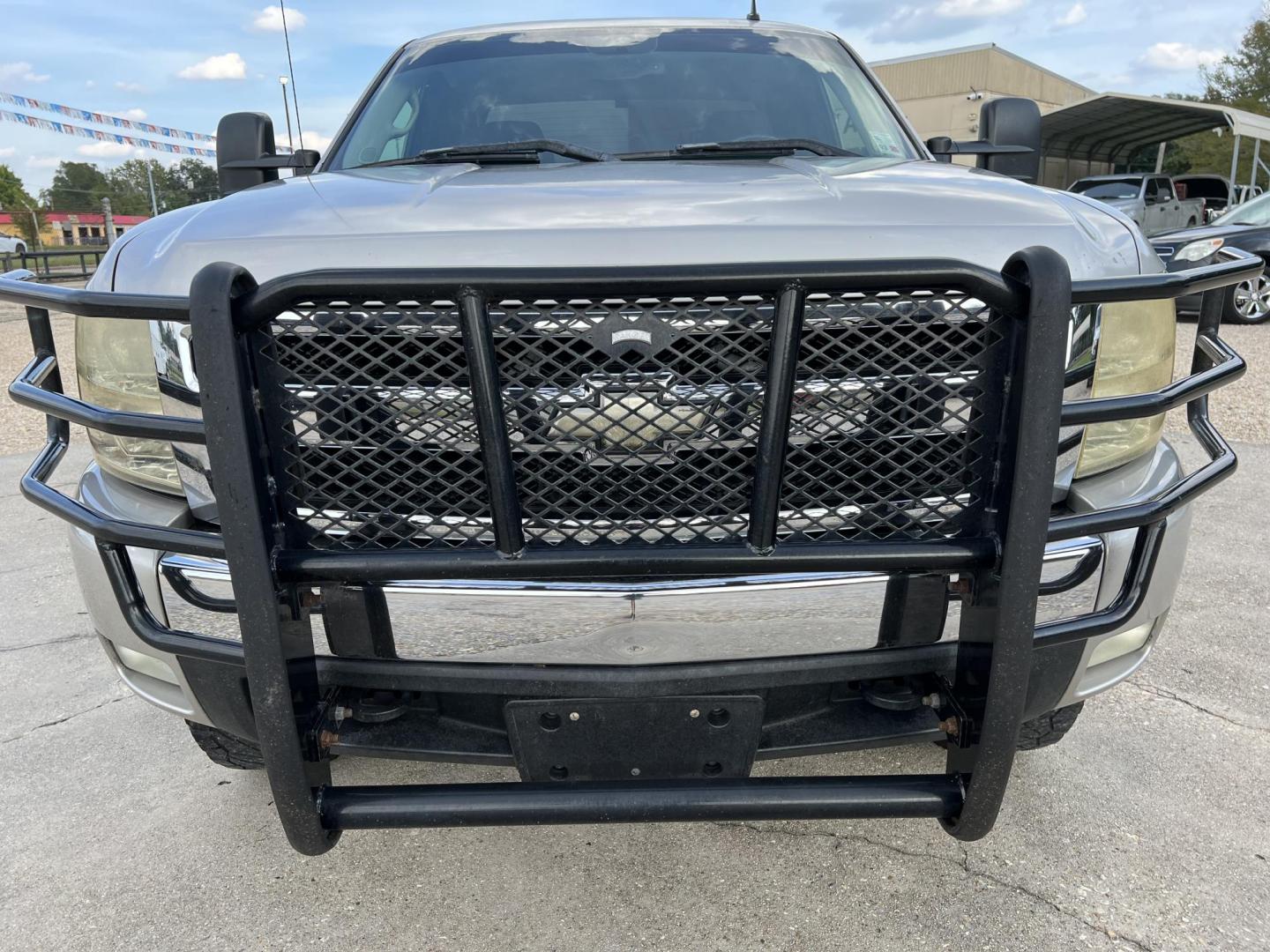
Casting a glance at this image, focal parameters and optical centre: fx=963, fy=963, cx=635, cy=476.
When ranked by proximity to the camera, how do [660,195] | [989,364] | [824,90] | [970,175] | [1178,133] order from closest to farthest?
[989,364] → [660,195] → [970,175] → [824,90] → [1178,133]

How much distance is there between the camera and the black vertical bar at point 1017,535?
139 cm

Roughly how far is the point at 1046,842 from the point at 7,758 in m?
2.79

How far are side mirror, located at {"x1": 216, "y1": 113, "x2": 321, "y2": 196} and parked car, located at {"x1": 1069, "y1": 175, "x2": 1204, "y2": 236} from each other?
17.6 m

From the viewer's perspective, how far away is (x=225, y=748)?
2162 mm

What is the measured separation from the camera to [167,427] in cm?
149

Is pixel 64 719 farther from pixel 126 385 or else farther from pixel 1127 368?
pixel 1127 368

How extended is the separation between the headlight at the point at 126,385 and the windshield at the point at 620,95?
4.08ft

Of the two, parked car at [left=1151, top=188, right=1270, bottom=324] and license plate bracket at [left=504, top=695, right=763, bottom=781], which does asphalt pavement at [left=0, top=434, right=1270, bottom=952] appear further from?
parked car at [left=1151, top=188, right=1270, bottom=324]

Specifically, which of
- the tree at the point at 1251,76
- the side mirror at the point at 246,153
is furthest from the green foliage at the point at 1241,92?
the side mirror at the point at 246,153

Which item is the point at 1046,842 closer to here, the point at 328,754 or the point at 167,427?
the point at 328,754

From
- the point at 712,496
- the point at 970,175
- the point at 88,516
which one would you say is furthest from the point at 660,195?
the point at 88,516

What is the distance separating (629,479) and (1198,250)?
35.3 feet

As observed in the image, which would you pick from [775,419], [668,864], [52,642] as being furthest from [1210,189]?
[775,419]

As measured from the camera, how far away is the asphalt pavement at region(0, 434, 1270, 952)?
200 centimetres
